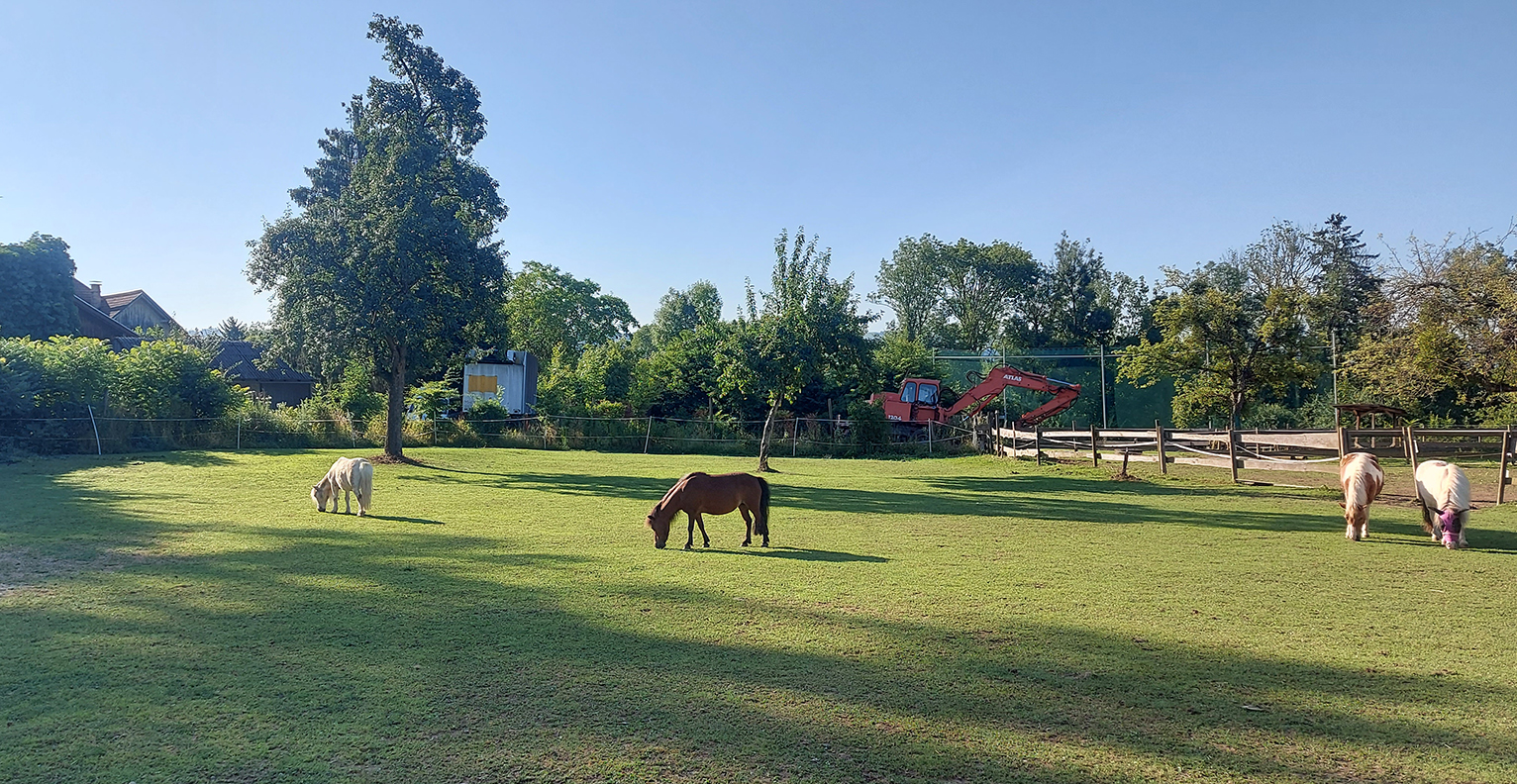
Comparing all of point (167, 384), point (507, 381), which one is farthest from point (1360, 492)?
point (507, 381)

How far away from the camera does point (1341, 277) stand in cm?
4997

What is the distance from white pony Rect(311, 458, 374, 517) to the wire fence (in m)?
15.5

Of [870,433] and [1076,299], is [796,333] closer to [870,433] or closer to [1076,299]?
[870,433]

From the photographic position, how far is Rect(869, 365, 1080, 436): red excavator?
30.5 meters

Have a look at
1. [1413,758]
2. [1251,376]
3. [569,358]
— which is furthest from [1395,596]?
[569,358]

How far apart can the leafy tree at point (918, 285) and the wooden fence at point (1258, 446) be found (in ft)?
122

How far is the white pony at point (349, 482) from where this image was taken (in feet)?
40.5

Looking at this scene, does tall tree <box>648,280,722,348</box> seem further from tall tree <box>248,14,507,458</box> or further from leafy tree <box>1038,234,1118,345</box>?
tall tree <box>248,14,507,458</box>

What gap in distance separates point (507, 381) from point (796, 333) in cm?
2377

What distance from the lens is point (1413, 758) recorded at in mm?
3873

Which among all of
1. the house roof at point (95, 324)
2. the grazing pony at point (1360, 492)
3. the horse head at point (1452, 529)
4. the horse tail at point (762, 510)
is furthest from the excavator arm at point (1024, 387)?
the house roof at point (95, 324)

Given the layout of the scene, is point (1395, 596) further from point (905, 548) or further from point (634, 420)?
point (634, 420)

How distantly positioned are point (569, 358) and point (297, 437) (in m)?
27.7

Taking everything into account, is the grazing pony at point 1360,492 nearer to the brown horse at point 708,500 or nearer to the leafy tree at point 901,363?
the brown horse at point 708,500
